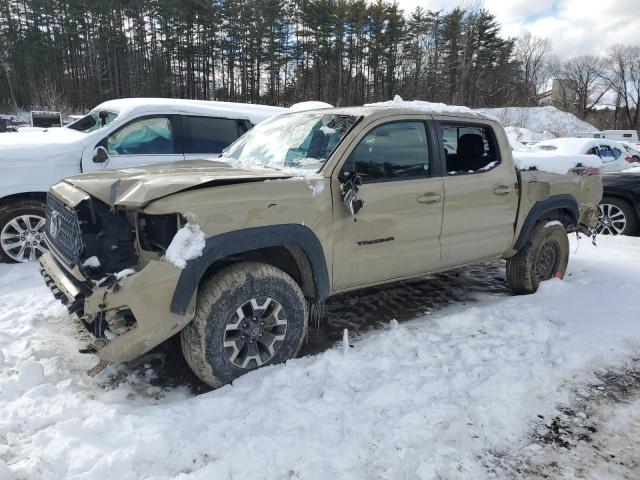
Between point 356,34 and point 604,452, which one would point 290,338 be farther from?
point 356,34

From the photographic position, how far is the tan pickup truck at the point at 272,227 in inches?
112

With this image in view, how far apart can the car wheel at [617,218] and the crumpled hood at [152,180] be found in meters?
7.37

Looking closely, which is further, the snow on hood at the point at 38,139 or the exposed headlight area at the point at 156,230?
the snow on hood at the point at 38,139

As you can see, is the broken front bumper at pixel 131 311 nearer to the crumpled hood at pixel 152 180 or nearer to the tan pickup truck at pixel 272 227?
the tan pickup truck at pixel 272 227

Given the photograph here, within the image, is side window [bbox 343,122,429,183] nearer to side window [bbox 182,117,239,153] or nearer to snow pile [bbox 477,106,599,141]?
side window [bbox 182,117,239,153]

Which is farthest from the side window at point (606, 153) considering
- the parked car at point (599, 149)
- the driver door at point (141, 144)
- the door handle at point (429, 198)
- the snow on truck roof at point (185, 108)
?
the driver door at point (141, 144)

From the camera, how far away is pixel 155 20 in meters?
45.7

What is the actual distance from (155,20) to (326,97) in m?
18.0

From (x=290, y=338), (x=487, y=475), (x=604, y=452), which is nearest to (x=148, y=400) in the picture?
(x=290, y=338)

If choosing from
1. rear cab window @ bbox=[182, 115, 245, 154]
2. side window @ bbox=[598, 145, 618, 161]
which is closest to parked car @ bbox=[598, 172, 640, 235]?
side window @ bbox=[598, 145, 618, 161]

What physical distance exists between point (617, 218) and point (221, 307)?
8049 millimetres

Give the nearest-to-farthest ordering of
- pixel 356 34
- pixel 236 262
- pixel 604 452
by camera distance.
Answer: pixel 604 452 → pixel 236 262 → pixel 356 34

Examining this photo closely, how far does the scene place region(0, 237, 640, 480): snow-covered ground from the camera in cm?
244

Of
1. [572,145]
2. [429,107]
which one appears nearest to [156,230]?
[429,107]
